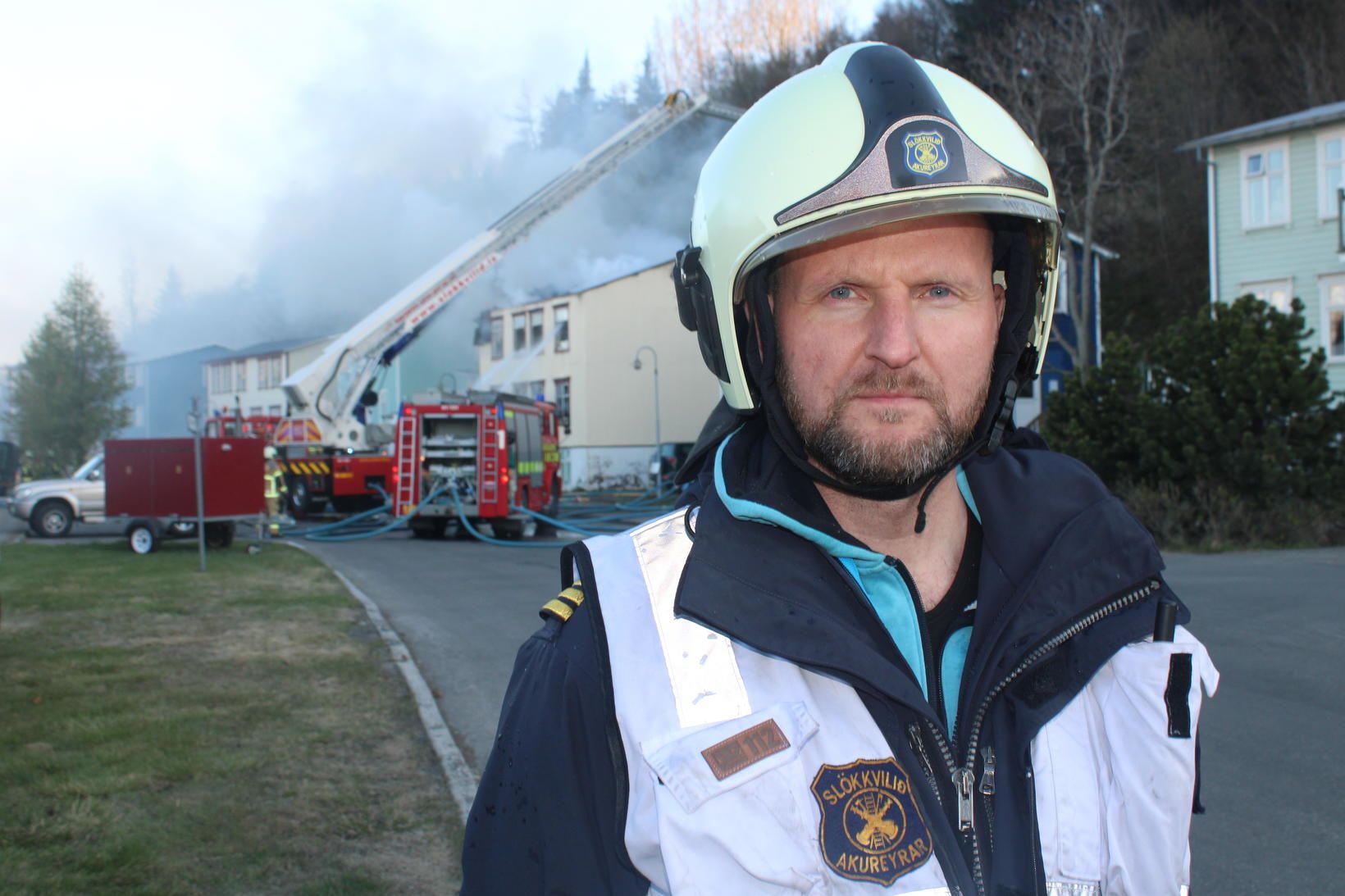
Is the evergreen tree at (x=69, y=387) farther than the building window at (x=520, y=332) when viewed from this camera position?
Yes

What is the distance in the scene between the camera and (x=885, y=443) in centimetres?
179

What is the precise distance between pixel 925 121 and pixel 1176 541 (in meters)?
14.1

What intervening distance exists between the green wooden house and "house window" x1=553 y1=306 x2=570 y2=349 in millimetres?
21055

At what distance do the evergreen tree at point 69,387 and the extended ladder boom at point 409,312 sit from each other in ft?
140

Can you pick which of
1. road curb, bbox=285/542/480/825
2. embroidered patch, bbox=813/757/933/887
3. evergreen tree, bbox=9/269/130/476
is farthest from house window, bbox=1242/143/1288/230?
evergreen tree, bbox=9/269/130/476

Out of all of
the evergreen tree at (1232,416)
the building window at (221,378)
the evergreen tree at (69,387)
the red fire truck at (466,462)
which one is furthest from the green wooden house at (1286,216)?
the building window at (221,378)

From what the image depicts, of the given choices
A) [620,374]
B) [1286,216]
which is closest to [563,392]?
[620,374]

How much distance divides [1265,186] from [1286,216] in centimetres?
93

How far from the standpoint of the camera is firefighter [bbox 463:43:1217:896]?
1422 mm

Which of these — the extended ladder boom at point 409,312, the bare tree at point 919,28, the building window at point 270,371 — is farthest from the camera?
the building window at point 270,371

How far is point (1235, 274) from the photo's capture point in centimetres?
2559

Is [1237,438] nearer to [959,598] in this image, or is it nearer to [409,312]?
[959,598]

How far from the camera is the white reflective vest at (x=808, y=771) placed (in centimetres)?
138

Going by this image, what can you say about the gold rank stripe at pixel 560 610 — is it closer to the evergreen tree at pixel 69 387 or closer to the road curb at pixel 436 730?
the road curb at pixel 436 730
